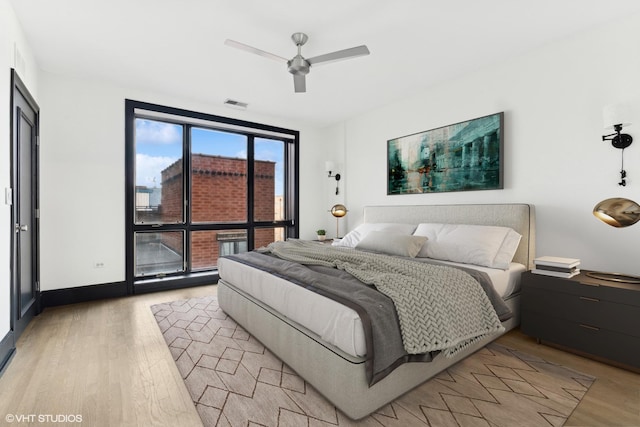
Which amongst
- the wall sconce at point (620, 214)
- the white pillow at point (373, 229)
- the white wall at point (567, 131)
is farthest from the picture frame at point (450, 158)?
the wall sconce at point (620, 214)

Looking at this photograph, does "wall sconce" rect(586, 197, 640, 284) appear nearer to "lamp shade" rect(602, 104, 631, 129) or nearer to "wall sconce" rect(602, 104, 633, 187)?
"wall sconce" rect(602, 104, 633, 187)

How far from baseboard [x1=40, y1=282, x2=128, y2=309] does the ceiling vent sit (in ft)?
9.36

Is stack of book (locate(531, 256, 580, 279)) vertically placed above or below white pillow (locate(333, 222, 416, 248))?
below

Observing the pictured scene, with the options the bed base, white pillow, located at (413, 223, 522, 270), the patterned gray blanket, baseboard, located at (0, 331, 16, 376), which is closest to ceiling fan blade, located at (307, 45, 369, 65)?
the patterned gray blanket

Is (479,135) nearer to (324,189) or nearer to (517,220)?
(517,220)

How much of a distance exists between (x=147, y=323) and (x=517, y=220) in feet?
12.5

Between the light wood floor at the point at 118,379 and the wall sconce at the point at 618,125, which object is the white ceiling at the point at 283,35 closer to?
the wall sconce at the point at 618,125

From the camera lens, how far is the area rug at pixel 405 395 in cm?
163

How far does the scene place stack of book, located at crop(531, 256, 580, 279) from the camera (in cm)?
240

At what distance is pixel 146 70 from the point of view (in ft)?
11.4

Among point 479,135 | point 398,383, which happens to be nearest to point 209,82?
point 479,135

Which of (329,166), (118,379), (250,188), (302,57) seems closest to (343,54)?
(302,57)

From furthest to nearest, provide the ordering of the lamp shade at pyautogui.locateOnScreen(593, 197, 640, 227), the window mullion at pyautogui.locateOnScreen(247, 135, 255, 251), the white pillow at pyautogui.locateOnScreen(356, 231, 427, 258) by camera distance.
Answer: the window mullion at pyautogui.locateOnScreen(247, 135, 255, 251) < the white pillow at pyautogui.locateOnScreen(356, 231, 427, 258) < the lamp shade at pyautogui.locateOnScreen(593, 197, 640, 227)

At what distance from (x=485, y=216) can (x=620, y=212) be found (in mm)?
1124
